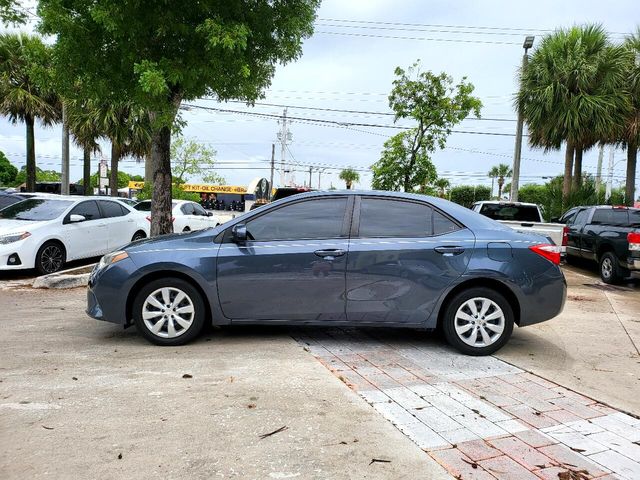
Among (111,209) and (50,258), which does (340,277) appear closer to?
(50,258)

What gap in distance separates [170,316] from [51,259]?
5929 mm

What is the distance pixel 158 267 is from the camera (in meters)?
5.00

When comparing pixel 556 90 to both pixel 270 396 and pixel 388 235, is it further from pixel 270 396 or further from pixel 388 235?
pixel 270 396

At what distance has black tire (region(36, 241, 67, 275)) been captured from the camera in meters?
9.50

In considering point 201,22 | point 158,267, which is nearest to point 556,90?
point 201,22

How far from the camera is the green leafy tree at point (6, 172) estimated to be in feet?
252

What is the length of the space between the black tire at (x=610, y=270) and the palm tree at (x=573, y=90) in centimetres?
816

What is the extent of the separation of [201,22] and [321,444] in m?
7.01

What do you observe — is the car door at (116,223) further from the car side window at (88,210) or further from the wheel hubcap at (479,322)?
the wheel hubcap at (479,322)

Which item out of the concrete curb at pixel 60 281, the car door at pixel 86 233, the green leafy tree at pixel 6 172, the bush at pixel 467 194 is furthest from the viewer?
the green leafy tree at pixel 6 172

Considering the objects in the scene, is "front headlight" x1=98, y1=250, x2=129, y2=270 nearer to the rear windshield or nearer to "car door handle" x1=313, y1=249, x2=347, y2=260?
"car door handle" x1=313, y1=249, x2=347, y2=260

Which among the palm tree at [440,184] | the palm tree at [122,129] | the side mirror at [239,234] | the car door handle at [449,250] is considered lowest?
the car door handle at [449,250]

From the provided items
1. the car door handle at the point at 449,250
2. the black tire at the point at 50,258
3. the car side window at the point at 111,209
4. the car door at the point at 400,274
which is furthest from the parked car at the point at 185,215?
the car door handle at the point at 449,250

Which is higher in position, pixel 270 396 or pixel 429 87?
pixel 429 87
